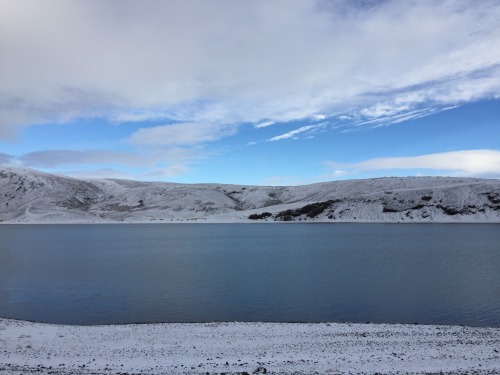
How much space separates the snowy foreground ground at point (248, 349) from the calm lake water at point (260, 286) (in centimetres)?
386

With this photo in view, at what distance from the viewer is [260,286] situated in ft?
125

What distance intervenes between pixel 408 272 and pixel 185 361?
3257cm

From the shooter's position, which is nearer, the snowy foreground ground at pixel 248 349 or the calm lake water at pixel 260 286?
the snowy foreground ground at pixel 248 349

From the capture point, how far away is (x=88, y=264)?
54000mm

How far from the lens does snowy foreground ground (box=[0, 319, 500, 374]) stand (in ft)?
56.0

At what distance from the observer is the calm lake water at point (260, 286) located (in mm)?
28766

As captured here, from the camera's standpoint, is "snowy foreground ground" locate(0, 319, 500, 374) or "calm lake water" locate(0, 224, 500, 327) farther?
"calm lake water" locate(0, 224, 500, 327)

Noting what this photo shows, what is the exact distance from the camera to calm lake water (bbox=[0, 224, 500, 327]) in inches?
1133

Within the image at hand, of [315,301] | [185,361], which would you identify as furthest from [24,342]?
[315,301]

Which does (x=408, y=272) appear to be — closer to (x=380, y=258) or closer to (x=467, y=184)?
(x=380, y=258)

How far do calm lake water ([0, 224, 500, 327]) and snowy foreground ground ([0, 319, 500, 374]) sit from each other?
12.7ft

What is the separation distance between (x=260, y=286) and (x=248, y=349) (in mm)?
18309

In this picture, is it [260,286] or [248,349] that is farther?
[260,286]

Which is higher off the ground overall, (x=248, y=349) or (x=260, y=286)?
(x=248, y=349)
